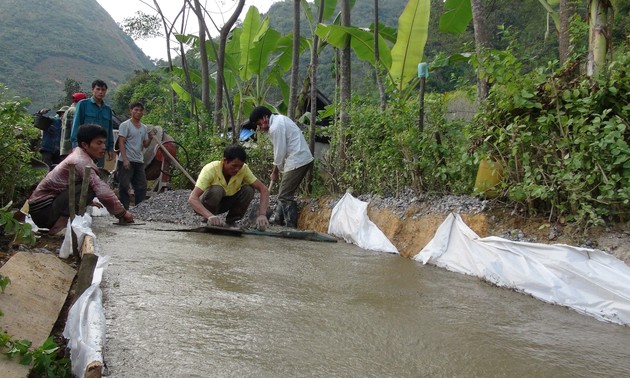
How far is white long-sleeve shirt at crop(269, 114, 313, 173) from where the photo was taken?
6062 millimetres

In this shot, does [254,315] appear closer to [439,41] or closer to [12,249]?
[12,249]

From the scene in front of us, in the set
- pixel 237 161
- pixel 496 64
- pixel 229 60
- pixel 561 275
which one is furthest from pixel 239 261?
pixel 229 60

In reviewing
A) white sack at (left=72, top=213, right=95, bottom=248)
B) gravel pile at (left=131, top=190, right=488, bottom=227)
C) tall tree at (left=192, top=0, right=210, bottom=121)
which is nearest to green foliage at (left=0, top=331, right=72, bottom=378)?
white sack at (left=72, top=213, right=95, bottom=248)

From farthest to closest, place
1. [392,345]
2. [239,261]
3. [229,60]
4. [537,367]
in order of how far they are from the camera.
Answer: [229,60] < [239,261] < [392,345] < [537,367]

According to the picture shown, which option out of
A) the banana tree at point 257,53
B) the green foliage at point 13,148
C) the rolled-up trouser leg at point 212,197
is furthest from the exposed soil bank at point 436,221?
the banana tree at point 257,53

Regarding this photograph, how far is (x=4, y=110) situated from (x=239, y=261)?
2119 mm

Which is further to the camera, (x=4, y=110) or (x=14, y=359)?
(x=4, y=110)

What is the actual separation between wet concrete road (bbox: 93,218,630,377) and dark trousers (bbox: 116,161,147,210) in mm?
3687

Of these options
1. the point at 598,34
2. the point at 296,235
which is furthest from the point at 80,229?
the point at 598,34

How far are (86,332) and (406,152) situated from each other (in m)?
3.59

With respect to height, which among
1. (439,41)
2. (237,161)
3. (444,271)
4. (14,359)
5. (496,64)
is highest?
(439,41)

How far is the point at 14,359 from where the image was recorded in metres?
1.58

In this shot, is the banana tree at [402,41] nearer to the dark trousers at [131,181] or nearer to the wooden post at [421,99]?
the wooden post at [421,99]

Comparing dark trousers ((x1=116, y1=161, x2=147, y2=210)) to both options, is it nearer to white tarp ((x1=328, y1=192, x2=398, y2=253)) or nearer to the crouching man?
the crouching man
